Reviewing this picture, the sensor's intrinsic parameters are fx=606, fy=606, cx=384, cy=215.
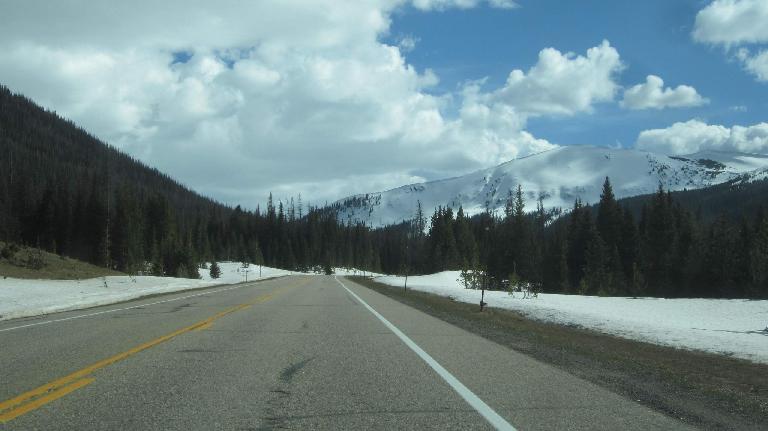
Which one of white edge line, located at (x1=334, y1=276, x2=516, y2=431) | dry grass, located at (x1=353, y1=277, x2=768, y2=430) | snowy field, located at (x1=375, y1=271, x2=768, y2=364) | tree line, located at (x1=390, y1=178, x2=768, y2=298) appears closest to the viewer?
white edge line, located at (x1=334, y1=276, x2=516, y2=431)

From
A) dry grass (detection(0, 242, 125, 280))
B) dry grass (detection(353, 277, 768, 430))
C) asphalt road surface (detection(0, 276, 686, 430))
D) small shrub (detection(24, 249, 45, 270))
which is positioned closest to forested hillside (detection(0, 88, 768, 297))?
dry grass (detection(0, 242, 125, 280))

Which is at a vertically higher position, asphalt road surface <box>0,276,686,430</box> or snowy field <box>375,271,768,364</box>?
asphalt road surface <box>0,276,686,430</box>

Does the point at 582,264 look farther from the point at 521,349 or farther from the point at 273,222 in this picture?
the point at 273,222

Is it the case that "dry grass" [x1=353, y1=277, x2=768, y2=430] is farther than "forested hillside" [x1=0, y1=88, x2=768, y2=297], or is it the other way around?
"forested hillside" [x1=0, y1=88, x2=768, y2=297]

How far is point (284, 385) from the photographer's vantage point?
7430 mm

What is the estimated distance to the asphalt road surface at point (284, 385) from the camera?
5777 mm

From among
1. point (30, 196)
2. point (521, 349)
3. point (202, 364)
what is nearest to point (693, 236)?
point (521, 349)

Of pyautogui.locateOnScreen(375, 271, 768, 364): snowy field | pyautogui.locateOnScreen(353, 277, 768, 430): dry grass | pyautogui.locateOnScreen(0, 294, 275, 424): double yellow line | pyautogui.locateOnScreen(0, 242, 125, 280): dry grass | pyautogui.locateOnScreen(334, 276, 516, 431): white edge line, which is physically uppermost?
pyautogui.locateOnScreen(0, 242, 125, 280): dry grass

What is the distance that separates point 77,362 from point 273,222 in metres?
169

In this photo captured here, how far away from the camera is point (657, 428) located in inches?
225

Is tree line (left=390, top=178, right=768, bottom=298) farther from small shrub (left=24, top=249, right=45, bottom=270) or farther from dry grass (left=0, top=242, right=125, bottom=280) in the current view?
small shrub (left=24, top=249, right=45, bottom=270)

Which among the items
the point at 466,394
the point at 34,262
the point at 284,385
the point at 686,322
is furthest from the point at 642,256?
the point at 284,385

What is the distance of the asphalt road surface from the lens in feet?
19.0

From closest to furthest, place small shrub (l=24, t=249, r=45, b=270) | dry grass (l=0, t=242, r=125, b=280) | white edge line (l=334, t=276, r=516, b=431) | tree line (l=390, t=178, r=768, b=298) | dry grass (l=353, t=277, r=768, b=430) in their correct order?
white edge line (l=334, t=276, r=516, b=431)
dry grass (l=353, t=277, r=768, b=430)
dry grass (l=0, t=242, r=125, b=280)
small shrub (l=24, t=249, r=45, b=270)
tree line (l=390, t=178, r=768, b=298)
